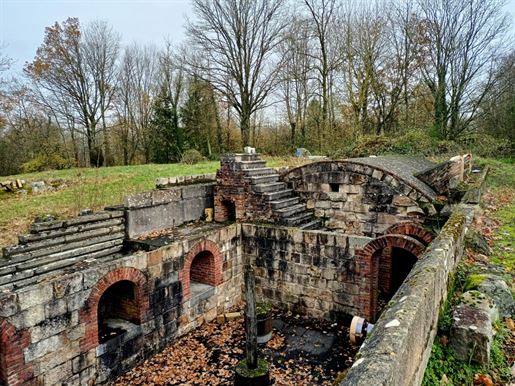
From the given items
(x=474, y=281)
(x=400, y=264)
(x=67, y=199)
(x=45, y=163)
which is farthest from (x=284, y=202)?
(x=45, y=163)

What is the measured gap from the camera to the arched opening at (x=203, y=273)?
29.3 ft

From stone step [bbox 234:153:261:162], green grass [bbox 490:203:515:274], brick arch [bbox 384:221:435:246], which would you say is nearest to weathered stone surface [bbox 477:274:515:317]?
green grass [bbox 490:203:515:274]

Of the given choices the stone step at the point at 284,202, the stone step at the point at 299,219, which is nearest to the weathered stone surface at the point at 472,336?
the stone step at the point at 299,219

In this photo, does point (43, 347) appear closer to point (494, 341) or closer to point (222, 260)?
point (222, 260)

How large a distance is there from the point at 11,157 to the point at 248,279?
1885cm

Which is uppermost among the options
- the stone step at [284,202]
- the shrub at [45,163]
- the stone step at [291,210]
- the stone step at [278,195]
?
the shrub at [45,163]

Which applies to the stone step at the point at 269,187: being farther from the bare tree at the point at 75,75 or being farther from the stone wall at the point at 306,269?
the bare tree at the point at 75,75

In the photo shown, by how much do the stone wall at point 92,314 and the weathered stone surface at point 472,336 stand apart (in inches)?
221

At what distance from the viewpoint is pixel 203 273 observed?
9211 millimetres

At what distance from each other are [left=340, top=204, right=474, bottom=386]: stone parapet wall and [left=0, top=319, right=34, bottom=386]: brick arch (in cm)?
518

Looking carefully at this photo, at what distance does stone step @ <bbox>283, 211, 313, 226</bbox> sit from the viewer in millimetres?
9406

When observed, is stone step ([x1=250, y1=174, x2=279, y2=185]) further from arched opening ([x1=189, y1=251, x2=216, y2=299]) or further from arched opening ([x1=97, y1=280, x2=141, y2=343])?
arched opening ([x1=97, y1=280, x2=141, y2=343])

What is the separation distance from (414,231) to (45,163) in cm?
1806

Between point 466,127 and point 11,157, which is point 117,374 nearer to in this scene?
point 11,157
